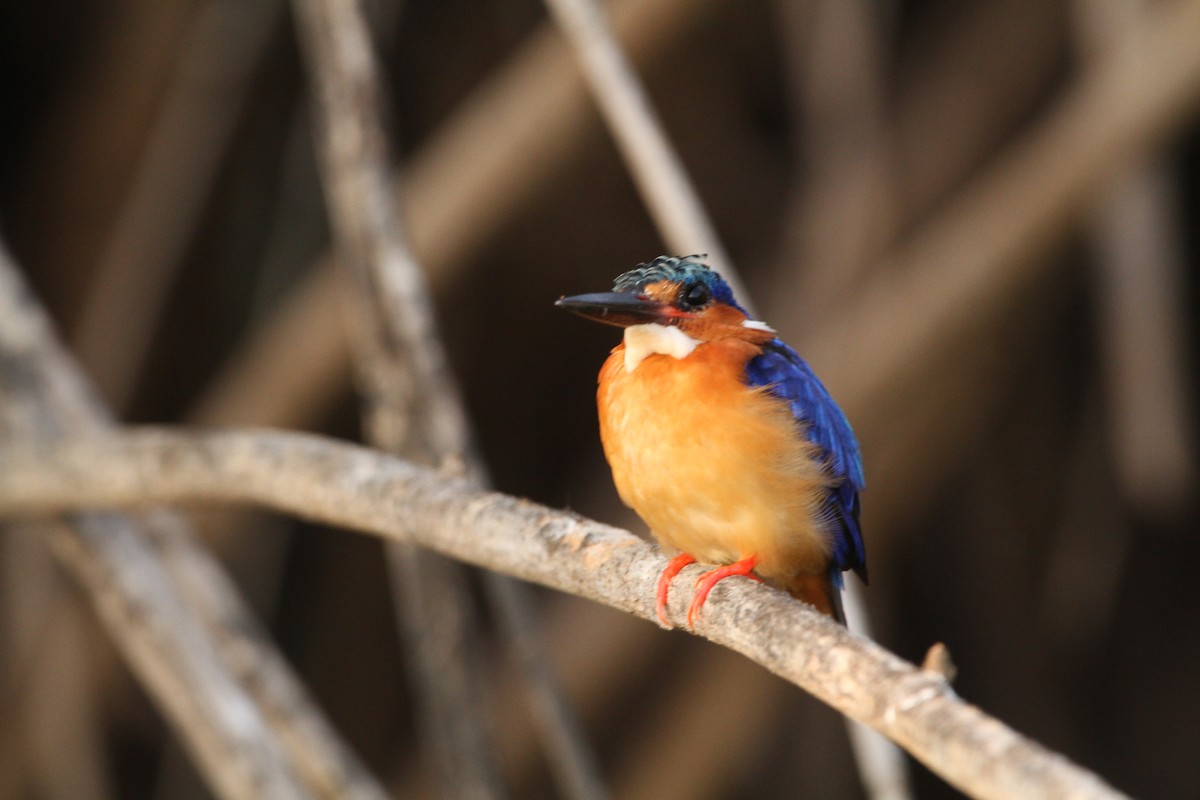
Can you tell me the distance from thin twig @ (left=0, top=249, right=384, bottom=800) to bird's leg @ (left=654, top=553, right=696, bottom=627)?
0.78 meters

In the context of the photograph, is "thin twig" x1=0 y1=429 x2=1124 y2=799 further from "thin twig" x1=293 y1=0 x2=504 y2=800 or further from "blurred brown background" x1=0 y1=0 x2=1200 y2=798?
"blurred brown background" x1=0 y1=0 x2=1200 y2=798

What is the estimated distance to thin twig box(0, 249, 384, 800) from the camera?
166cm

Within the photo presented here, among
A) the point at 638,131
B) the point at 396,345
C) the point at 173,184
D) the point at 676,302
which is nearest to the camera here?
the point at 676,302

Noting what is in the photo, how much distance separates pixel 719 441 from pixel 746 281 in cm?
210

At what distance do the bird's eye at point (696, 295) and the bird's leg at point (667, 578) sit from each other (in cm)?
23

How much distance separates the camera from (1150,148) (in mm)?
1965

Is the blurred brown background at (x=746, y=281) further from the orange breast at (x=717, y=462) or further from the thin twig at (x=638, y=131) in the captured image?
the orange breast at (x=717, y=462)

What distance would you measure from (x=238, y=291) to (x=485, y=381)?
678 mm

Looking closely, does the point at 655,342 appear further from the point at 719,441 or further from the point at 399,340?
the point at 399,340

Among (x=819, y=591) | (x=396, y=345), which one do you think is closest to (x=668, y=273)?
(x=819, y=591)

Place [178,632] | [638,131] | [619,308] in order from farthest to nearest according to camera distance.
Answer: [178,632] → [638,131] → [619,308]

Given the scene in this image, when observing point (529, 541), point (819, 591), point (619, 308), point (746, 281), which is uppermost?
point (746, 281)

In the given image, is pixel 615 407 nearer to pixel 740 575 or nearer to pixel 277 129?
pixel 740 575

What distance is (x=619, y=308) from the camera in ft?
3.34
